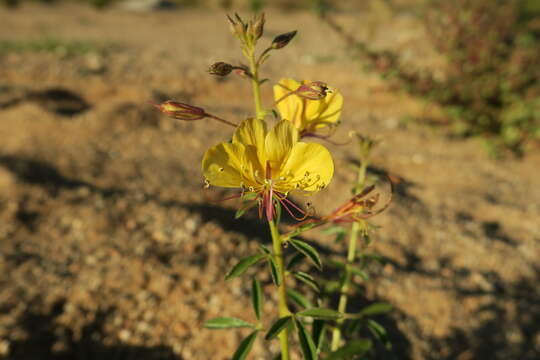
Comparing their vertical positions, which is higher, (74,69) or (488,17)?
(488,17)

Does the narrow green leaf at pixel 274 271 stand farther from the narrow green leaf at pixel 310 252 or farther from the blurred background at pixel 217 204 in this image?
the blurred background at pixel 217 204

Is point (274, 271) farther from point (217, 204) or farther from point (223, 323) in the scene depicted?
point (217, 204)

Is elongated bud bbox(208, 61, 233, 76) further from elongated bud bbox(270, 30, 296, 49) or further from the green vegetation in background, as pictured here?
the green vegetation in background

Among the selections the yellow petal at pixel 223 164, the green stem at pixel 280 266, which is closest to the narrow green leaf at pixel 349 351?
the green stem at pixel 280 266

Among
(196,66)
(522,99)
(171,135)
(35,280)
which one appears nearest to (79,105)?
(171,135)

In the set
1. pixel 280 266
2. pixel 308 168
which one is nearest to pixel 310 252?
pixel 280 266

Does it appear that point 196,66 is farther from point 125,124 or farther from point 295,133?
point 295,133
